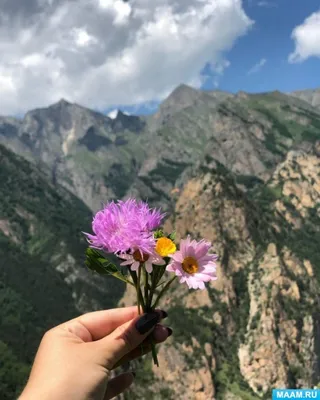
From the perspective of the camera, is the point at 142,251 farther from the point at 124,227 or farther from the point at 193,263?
the point at 193,263

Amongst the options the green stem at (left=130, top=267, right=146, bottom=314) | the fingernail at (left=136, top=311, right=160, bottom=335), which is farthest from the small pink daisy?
the fingernail at (left=136, top=311, right=160, bottom=335)

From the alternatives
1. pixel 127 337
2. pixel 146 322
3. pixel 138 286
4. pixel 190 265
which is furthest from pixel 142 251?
pixel 127 337

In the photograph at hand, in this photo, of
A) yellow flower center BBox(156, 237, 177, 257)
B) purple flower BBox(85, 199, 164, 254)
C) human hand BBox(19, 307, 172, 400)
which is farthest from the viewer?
yellow flower center BBox(156, 237, 177, 257)

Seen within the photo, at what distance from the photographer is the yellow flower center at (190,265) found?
18.5 ft

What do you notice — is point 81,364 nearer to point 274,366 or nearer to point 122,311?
point 122,311

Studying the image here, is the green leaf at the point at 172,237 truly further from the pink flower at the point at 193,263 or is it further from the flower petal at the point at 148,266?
the flower petal at the point at 148,266

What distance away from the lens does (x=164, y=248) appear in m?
5.59

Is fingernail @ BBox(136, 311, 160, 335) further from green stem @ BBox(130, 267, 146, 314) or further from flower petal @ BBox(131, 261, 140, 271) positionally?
flower petal @ BBox(131, 261, 140, 271)

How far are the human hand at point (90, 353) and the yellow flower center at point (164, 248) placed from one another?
1.05 metres

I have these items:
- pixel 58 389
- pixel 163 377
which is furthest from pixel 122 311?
pixel 163 377

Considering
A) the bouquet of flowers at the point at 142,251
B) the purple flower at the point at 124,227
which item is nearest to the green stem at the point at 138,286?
the bouquet of flowers at the point at 142,251

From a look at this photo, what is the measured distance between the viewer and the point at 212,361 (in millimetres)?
197375

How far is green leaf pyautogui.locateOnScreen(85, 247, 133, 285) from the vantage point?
5.63m

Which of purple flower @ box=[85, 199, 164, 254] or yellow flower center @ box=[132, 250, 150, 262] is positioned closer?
purple flower @ box=[85, 199, 164, 254]
